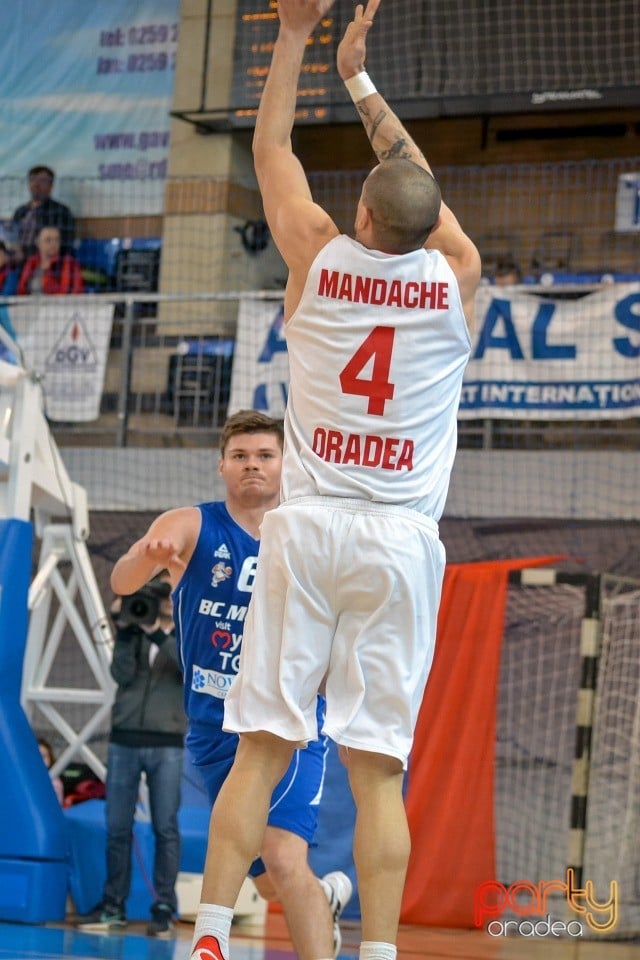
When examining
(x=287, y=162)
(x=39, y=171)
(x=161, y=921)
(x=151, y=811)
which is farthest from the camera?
(x=39, y=171)

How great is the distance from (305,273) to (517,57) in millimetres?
11836

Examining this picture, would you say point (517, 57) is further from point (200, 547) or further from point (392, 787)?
point (392, 787)

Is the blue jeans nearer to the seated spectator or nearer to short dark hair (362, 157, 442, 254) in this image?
short dark hair (362, 157, 442, 254)

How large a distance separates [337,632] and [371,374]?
26.6 inches

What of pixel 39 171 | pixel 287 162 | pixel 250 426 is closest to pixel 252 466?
pixel 250 426

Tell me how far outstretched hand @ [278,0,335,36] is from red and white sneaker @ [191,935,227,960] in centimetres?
242

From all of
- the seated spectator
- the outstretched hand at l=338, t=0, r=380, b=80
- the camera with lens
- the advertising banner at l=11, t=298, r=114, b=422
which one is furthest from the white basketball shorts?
the seated spectator

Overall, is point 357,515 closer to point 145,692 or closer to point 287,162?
point 287,162

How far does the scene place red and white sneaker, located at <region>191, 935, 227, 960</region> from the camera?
128 inches

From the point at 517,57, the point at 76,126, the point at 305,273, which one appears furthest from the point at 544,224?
the point at 305,273

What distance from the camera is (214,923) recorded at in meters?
3.32

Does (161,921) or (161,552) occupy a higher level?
(161,552)

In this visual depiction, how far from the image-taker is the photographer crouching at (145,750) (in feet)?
25.4

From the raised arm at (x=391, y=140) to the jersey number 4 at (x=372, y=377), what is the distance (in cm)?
31
